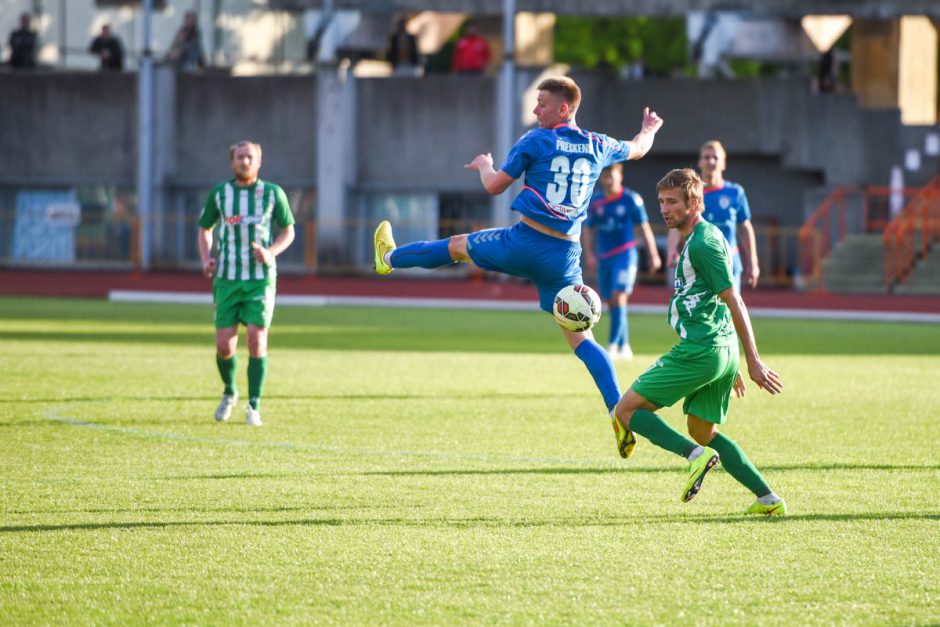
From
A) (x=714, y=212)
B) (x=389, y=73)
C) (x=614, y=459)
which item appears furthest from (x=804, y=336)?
(x=389, y=73)

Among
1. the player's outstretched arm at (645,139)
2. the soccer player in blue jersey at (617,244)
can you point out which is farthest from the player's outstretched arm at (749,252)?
the player's outstretched arm at (645,139)

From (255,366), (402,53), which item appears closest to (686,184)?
(255,366)

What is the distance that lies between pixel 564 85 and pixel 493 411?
12.9ft

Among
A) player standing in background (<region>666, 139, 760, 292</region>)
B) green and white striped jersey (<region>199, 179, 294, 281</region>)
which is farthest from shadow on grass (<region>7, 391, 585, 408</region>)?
player standing in background (<region>666, 139, 760, 292</region>)

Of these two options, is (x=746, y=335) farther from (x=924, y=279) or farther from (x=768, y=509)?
(x=924, y=279)

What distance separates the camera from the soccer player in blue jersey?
17.2 meters

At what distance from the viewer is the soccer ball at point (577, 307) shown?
29.8 ft

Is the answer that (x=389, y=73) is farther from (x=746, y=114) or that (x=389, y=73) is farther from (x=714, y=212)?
(x=714, y=212)

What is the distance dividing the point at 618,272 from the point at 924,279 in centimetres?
1623

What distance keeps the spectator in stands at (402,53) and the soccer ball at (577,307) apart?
28081 mm

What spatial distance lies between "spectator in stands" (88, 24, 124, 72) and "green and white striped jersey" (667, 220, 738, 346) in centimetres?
3195

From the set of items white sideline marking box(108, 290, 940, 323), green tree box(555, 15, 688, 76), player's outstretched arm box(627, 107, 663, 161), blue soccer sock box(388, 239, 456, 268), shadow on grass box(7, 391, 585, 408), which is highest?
green tree box(555, 15, 688, 76)

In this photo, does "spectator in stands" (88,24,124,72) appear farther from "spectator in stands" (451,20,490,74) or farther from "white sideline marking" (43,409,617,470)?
"white sideline marking" (43,409,617,470)

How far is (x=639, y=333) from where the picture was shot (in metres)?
22.1
